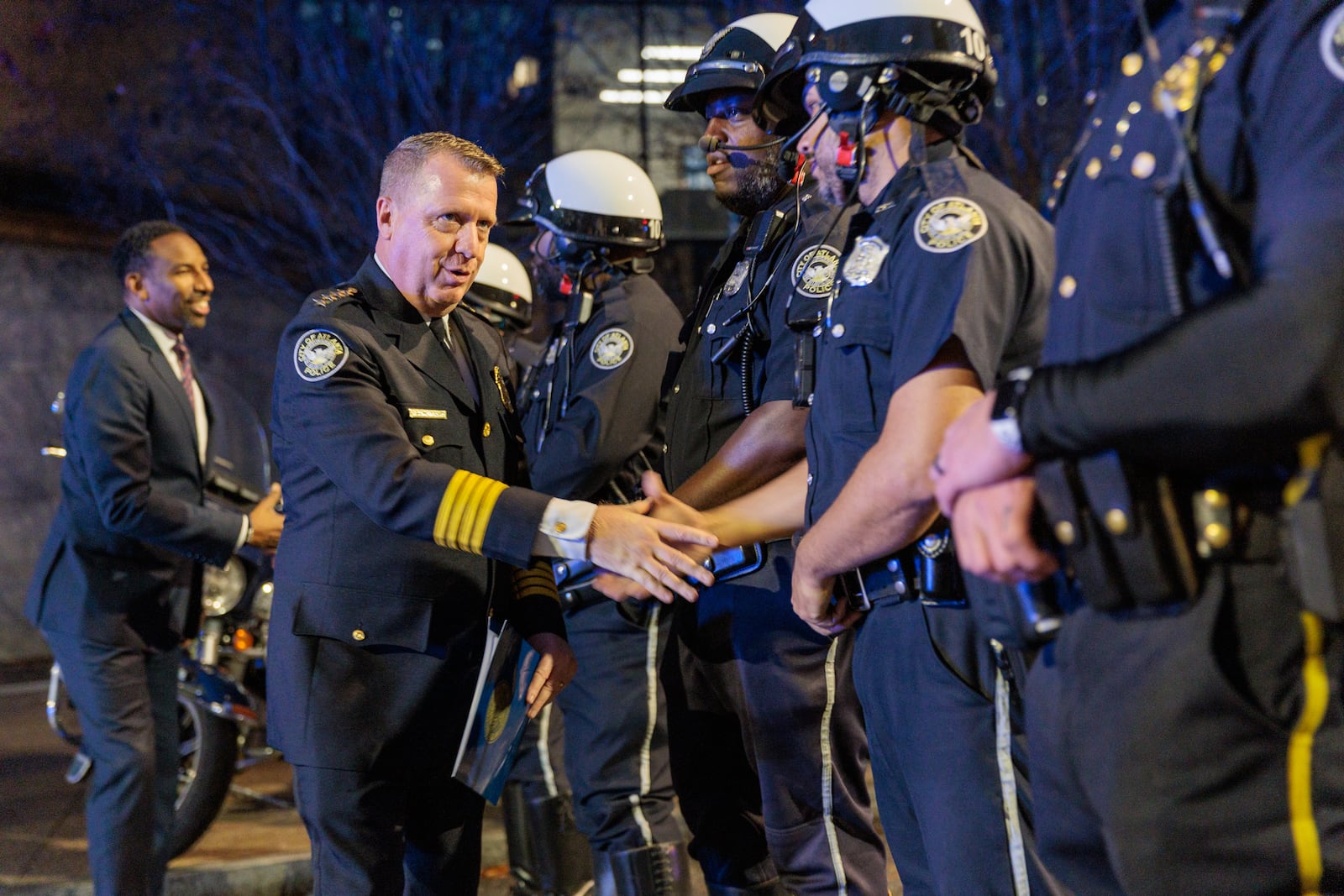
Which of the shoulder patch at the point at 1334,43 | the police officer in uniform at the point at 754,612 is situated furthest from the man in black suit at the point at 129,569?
the shoulder patch at the point at 1334,43

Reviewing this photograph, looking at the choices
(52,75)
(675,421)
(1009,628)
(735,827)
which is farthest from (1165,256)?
(52,75)

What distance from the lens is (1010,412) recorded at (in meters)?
1.60

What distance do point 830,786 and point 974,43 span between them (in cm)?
180

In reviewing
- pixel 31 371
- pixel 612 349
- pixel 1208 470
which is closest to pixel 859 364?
pixel 1208 470

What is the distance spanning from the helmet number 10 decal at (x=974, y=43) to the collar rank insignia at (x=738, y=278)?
1.09 meters

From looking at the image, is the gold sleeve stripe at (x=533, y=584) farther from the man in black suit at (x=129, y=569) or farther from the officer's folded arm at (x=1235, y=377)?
the officer's folded arm at (x=1235, y=377)

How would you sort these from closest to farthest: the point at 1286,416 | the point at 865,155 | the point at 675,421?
the point at 1286,416, the point at 865,155, the point at 675,421

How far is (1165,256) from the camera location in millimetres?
1542

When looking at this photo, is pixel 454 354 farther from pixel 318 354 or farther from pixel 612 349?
pixel 612 349

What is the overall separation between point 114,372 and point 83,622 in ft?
2.85

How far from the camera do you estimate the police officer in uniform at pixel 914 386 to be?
2062 mm

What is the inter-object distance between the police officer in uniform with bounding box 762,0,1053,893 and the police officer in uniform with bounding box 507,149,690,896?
5.22ft

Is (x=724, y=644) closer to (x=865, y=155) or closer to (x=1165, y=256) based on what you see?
(x=865, y=155)

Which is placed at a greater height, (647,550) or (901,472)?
(901,472)
